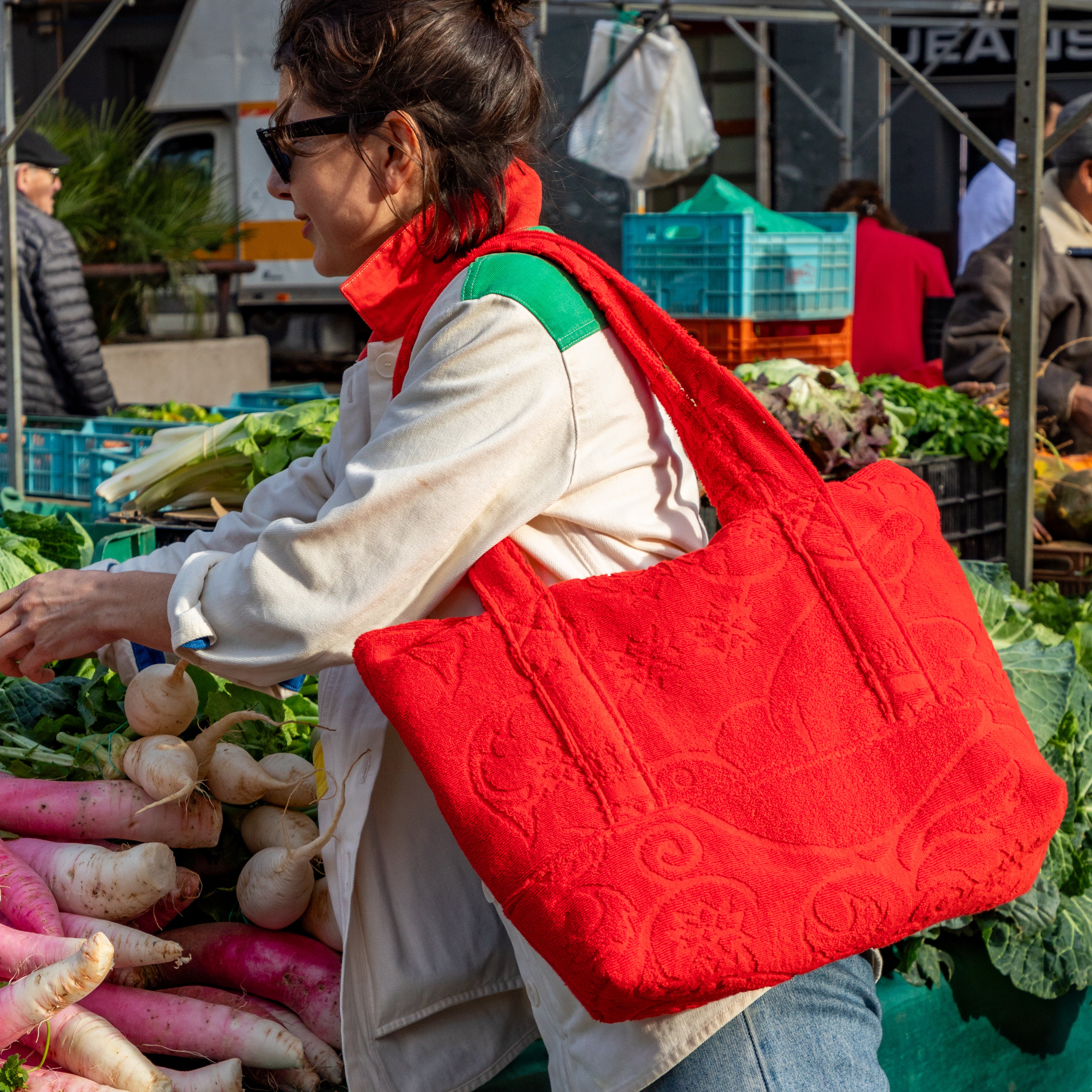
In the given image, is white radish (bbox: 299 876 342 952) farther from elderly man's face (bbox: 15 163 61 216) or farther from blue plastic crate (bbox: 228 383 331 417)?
elderly man's face (bbox: 15 163 61 216)

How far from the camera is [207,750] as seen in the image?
6.29 feet

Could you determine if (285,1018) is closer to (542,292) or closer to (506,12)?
(542,292)

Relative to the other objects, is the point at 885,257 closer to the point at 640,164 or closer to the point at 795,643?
the point at 640,164

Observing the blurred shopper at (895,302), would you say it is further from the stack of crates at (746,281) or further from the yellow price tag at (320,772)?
the yellow price tag at (320,772)

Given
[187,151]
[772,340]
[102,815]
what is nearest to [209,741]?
[102,815]

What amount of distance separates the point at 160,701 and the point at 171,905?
303mm

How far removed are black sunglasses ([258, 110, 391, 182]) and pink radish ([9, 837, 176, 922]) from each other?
939mm

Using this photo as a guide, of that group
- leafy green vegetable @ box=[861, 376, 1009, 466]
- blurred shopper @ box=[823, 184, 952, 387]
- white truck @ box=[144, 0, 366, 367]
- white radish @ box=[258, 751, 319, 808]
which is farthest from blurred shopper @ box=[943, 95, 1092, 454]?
white truck @ box=[144, 0, 366, 367]

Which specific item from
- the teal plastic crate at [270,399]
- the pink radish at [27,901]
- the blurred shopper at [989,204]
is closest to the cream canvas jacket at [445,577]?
the pink radish at [27,901]

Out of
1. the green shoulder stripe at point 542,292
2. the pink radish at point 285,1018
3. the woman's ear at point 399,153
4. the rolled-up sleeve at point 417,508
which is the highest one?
the woman's ear at point 399,153

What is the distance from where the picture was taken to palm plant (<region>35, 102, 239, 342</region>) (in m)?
9.68

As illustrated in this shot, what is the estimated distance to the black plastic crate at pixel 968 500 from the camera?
387cm

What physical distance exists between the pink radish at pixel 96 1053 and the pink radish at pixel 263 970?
0.16 m

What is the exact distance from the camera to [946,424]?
423cm
